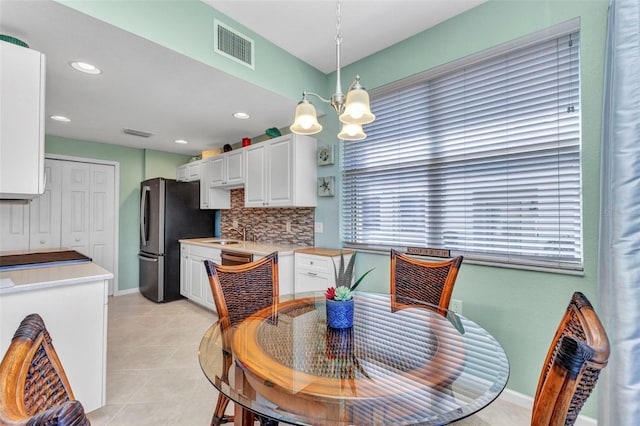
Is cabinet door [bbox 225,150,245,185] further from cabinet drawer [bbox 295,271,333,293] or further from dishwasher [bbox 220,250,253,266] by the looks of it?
cabinet drawer [bbox 295,271,333,293]

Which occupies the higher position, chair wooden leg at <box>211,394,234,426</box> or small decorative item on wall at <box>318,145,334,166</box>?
small decorative item on wall at <box>318,145,334,166</box>

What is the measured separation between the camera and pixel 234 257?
3.27 m

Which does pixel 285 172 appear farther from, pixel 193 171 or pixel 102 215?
pixel 102 215

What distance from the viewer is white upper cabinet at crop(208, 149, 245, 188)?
3.86 metres

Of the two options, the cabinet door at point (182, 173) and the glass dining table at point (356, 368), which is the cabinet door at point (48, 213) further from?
the glass dining table at point (356, 368)

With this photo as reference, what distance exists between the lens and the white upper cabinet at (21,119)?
154 cm

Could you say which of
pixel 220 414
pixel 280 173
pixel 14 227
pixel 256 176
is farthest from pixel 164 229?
pixel 220 414

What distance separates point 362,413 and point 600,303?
1623 mm

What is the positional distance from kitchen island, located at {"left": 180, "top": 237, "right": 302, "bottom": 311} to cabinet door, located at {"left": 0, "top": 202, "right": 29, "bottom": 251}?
75.2 inches

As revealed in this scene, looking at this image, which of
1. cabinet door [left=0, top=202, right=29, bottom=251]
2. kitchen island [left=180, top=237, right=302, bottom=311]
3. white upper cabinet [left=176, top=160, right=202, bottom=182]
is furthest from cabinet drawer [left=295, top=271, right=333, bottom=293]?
cabinet door [left=0, top=202, right=29, bottom=251]

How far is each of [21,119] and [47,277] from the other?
892 mm

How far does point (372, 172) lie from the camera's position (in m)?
2.85

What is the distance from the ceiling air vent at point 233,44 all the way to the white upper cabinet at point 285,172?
92cm

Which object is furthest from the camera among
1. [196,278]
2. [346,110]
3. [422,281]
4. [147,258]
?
[147,258]
